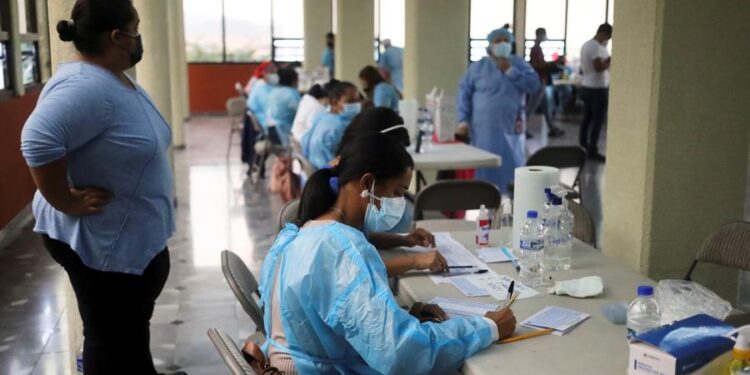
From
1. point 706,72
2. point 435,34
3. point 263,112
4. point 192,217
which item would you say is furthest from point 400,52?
point 706,72

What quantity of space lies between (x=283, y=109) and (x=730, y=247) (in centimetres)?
558

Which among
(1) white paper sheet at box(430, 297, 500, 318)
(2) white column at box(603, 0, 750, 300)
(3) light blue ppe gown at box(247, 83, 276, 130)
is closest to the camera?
(1) white paper sheet at box(430, 297, 500, 318)

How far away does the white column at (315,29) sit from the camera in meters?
13.2

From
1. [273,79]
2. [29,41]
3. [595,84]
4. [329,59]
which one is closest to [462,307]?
[29,41]

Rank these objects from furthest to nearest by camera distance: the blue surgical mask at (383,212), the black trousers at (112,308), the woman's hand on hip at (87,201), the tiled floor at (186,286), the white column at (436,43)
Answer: the white column at (436,43) < the tiled floor at (186,286) < the black trousers at (112,308) < the woman's hand on hip at (87,201) < the blue surgical mask at (383,212)

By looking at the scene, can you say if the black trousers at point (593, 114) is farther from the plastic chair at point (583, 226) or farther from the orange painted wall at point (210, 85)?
→ the orange painted wall at point (210, 85)

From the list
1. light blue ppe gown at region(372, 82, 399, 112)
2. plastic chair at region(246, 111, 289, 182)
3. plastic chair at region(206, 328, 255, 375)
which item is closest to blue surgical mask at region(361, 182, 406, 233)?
plastic chair at region(206, 328, 255, 375)

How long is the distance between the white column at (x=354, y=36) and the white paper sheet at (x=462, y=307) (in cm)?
756

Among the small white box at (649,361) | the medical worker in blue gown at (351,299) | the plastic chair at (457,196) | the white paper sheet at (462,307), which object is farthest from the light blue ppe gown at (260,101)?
the small white box at (649,361)

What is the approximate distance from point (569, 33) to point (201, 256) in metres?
11.8

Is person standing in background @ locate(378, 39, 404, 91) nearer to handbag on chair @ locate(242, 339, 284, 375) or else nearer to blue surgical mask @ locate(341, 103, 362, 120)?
blue surgical mask @ locate(341, 103, 362, 120)

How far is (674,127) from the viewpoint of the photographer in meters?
3.00

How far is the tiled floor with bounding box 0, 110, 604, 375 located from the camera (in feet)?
12.1

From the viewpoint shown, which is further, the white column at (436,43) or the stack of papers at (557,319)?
the white column at (436,43)
